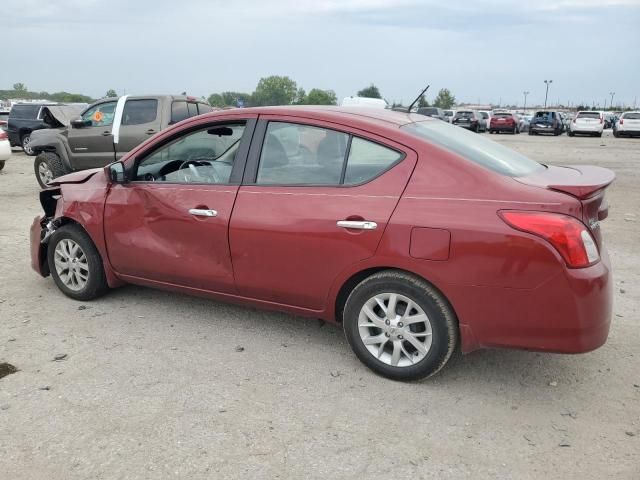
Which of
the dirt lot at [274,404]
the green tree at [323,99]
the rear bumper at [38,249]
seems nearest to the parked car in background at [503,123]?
the green tree at [323,99]

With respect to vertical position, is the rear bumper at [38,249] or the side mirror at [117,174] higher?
the side mirror at [117,174]

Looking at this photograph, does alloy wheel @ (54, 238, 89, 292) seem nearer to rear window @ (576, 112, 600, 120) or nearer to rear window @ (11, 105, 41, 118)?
rear window @ (11, 105, 41, 118)

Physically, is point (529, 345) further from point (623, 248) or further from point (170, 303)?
point (623, 248)

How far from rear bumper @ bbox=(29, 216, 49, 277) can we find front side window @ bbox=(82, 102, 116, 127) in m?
5.87

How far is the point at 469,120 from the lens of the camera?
3525 centimetres

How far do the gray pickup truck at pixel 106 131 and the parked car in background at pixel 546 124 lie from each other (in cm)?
2824

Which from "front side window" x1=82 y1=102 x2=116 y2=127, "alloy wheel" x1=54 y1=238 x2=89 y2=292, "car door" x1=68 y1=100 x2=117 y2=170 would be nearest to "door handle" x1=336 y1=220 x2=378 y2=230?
"alloy wheel" x1=54 y1=238 x2=89 y2=292

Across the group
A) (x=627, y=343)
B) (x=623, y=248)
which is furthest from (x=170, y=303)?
(x=623, y=248)

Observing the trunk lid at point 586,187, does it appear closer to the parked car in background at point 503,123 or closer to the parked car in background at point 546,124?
the parked car in background at point 546,124

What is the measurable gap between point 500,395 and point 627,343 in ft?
4.19

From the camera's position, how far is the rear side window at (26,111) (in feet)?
64.7

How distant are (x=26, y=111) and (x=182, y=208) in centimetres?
1877

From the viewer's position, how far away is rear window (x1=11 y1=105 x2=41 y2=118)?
19.8 metres

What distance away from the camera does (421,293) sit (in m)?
3.25
